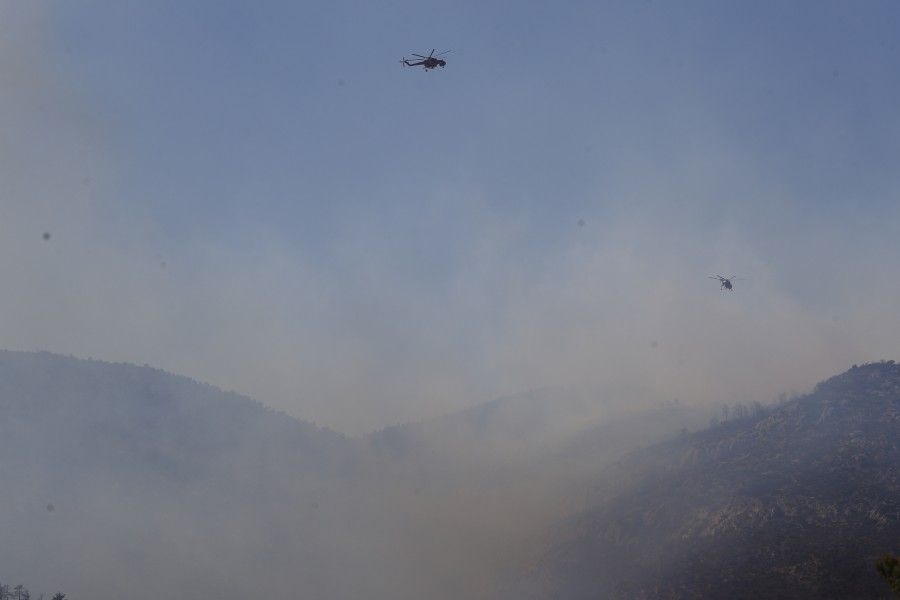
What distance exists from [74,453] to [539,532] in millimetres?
142120

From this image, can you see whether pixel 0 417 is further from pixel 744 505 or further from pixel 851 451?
pixel 851 451

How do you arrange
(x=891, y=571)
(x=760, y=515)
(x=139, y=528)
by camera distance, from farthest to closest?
(x=139, y=528)
(x=760, y=515)
(x=891, y=571)

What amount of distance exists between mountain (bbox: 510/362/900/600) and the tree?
45.7 meters

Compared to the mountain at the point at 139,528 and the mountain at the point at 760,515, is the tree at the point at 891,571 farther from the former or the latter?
the mountain at the point at 139,528

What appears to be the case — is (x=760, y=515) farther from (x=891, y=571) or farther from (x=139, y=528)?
(x=139, y=528)

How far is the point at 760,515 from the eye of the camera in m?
99.8

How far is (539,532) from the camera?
14400 cm

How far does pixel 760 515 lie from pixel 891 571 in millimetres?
65754

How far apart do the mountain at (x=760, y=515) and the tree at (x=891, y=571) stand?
45.7 metres

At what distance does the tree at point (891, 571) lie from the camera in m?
39.1

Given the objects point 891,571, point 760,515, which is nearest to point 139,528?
point 760,515

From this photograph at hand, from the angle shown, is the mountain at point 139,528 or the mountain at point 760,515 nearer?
the mountain at point 760,515

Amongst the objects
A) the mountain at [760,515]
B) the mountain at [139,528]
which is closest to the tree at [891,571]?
the mountain at [760,515]

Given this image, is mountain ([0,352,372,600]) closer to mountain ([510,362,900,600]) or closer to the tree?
mountain ([510,362,900,600])
